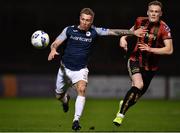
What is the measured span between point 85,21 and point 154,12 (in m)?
1.24

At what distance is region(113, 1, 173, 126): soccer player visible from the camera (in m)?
10.1

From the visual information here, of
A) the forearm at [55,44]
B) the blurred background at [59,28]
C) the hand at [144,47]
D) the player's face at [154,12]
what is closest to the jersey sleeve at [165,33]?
the player's face at [154,12]

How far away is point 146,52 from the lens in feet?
34.3

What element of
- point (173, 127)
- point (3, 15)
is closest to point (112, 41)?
point (3, 15)

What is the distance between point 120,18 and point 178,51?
10.6 feet

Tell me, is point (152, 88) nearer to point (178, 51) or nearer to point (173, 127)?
point (178, 51)

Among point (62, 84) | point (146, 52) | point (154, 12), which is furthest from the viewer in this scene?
point (62, 84)

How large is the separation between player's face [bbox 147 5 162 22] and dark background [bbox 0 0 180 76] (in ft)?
55.2

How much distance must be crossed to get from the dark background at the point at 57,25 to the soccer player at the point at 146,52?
649 inches

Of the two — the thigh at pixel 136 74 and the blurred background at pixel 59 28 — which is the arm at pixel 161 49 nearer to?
the thigh at pixel 136 74

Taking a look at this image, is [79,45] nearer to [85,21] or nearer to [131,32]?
[85,21]

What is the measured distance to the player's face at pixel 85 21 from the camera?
34.3 ft

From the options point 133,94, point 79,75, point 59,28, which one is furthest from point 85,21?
point 59,28

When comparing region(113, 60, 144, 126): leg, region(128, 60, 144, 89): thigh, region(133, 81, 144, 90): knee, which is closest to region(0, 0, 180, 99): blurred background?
region(128, 60, 144, 89): thigh
